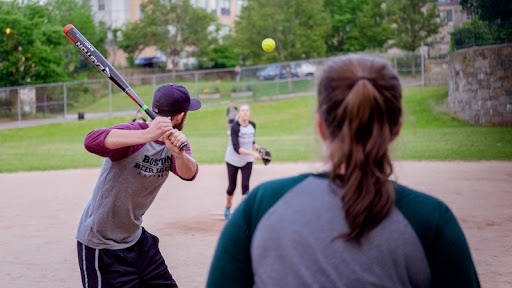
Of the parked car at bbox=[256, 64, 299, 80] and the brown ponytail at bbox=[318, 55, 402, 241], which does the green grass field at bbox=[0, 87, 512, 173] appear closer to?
the parked car at bbox=[256, 64, 299, 80]

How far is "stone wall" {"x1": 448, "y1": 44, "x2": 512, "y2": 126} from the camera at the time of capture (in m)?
24.7

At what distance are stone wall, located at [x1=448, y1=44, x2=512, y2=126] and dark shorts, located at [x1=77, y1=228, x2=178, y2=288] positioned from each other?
857 inches

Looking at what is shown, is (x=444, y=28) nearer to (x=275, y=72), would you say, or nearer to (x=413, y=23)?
(x=413, y=23)

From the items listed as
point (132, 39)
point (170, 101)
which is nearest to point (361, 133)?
point (170, 101)

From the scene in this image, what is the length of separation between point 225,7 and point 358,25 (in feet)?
94.9

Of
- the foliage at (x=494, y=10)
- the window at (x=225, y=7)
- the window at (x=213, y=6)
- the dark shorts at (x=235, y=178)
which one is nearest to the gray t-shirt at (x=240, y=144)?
the dark shorts at (x=235, y=178)

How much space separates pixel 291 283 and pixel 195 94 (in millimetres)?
39107

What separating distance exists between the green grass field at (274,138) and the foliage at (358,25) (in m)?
8.10

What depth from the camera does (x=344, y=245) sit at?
203cm

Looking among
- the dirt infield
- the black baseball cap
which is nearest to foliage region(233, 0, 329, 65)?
the dirt infield

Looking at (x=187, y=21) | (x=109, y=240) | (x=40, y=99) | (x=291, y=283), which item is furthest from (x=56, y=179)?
(x=187, y=21)

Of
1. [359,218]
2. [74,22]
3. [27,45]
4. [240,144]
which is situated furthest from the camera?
[74,22]

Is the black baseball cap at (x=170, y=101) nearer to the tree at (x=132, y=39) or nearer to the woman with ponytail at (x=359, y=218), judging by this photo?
the woman with ponytail at (x=359, y=218)

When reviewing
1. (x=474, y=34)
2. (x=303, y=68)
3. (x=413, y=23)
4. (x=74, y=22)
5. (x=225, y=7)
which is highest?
(x=225, y=7)
